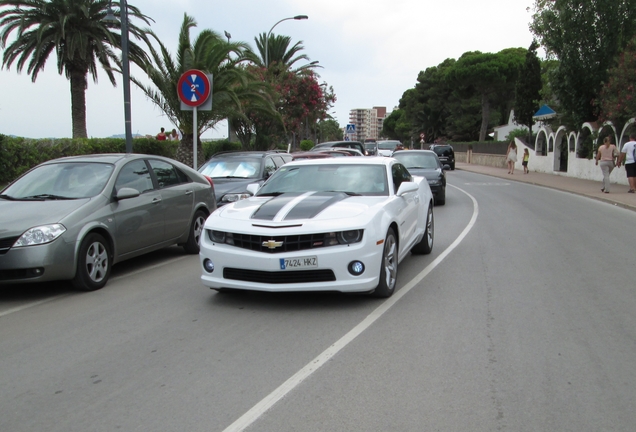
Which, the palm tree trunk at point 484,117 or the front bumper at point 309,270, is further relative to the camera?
the palm tree trunk at point 484,117

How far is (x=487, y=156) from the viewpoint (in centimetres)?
4997

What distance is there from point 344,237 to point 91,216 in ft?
10.3

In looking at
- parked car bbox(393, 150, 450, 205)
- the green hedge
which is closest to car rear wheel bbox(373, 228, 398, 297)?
parked car bbox(393, 150, 450, 205)

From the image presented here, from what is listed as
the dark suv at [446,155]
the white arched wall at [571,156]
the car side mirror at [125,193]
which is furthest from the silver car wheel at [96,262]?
the dark suv at [446,155]

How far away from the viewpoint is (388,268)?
6.36m

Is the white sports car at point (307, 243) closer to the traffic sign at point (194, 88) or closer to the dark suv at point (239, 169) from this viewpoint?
the dark suv at point (239, 169)

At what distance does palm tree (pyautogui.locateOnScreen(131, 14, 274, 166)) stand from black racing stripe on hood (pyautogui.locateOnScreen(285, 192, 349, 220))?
13.9 m

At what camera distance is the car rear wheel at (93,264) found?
686cm

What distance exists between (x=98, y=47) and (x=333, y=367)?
22.9 metres

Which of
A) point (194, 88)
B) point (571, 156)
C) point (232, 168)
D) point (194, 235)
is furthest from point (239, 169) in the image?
point (571, 156)

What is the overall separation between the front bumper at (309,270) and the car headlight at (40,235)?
1960mm

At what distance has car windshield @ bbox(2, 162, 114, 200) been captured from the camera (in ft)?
24.6

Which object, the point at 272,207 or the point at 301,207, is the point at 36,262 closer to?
the point at 272,207

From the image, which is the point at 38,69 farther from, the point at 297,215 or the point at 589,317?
the point at 589,317
